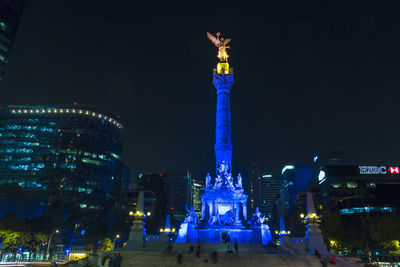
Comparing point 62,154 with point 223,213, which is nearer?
point 223,213

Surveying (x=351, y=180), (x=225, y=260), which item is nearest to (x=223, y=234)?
(x=225, y=260)

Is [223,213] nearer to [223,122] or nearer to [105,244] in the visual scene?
[223,122]

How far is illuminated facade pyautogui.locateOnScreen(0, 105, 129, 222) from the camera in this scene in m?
91.7

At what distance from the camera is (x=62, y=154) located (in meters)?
95.9

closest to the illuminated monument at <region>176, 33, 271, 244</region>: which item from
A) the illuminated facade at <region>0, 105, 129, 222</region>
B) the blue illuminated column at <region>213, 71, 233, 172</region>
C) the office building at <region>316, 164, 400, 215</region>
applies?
the blue illuminated column at <region>213, 71, 233, 172</region>

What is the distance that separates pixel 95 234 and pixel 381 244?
47.3m

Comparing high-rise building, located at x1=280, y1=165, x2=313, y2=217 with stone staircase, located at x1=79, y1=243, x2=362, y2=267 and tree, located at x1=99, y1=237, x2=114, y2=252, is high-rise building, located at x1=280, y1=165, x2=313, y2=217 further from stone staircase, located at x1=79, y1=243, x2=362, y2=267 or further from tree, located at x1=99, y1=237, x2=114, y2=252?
stone staircase, located at x1=79, y1=243, x2=362, y2=267

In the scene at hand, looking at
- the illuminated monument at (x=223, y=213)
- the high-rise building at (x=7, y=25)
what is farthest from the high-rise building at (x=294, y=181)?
the high-rise building at (x=7, y=25)

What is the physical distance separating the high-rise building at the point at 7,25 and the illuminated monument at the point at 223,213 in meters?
55.8

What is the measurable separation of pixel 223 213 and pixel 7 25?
70.4 metres

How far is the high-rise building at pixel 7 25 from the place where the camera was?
7600cm

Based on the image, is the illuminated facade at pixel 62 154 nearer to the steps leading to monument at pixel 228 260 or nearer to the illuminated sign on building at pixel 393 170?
the steps leading to monument at pixel 228 260

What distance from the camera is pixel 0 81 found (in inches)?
2972

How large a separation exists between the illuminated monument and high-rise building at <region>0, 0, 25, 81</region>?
183ft
